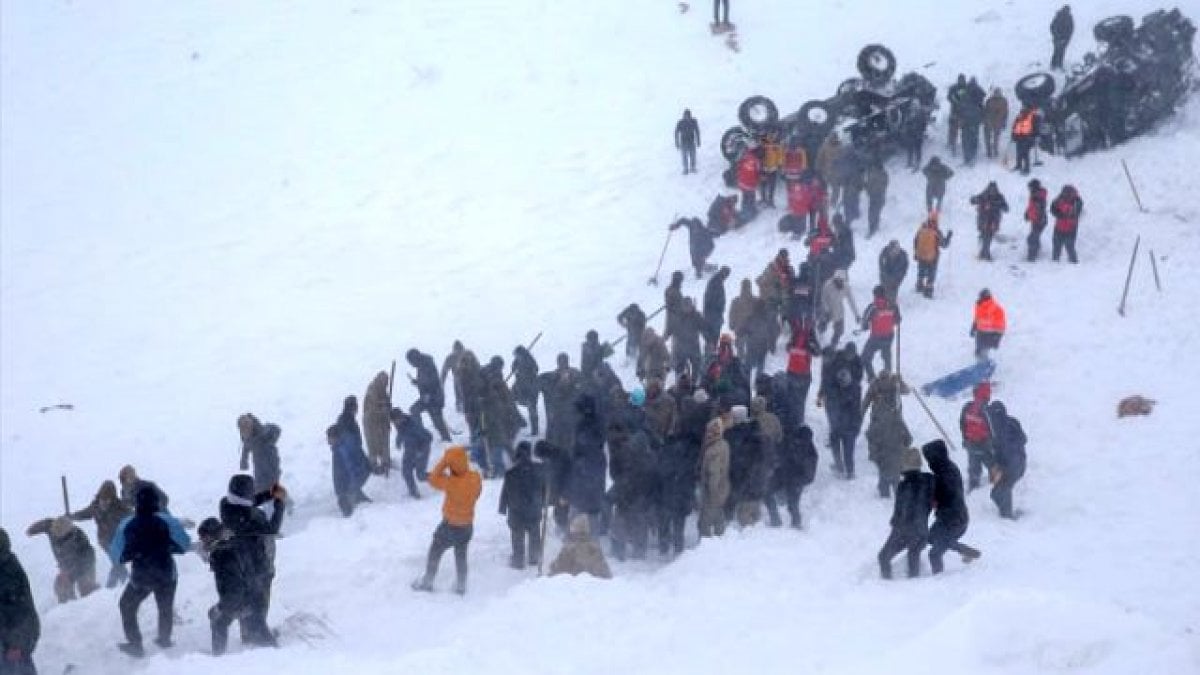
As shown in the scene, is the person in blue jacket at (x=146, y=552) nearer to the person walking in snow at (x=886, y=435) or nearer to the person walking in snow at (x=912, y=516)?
the person walking in snow at (x=912, y=516)

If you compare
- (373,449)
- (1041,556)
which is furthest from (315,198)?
(1041,556)

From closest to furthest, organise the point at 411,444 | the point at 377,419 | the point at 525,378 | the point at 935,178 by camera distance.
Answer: the point at 411,444 → the point at 377,419 → the point at 525,378 → the point at 935,178

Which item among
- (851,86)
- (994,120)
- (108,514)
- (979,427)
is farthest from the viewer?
(851,86)

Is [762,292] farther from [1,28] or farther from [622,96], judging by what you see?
[1,28]

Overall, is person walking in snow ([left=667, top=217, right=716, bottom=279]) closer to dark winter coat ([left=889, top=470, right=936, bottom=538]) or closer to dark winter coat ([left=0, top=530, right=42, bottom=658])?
dark winter coat ([left=889, top=470, right=936, bottom=538])

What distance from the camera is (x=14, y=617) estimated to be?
869cm

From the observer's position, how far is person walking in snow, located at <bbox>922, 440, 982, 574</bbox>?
32.2ft

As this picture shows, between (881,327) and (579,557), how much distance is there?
6.49 meters

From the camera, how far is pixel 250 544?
29.6 feet

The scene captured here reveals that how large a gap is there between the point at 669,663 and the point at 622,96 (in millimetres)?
20631

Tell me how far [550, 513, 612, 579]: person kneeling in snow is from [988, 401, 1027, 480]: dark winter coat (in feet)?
14.6

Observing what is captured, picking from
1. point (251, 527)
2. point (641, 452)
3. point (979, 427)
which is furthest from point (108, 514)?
point (979, 427)

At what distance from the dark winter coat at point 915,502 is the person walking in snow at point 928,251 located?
25.1ft

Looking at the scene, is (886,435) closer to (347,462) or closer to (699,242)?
(347,462)
